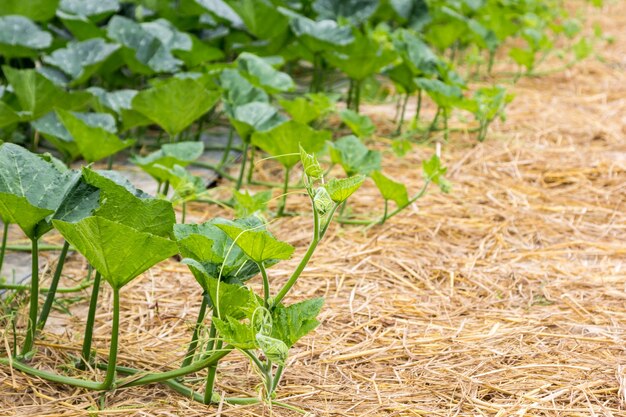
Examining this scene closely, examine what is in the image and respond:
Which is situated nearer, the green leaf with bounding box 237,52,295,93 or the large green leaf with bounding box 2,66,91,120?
the large green leaf with bounding box 2,66,91,120

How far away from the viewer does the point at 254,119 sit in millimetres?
2105

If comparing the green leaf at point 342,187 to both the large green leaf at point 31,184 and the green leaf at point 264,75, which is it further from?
the green leaf at point 264,75

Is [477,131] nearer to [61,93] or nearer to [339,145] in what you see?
[339,145]

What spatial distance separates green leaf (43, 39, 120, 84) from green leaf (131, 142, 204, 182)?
576 mm

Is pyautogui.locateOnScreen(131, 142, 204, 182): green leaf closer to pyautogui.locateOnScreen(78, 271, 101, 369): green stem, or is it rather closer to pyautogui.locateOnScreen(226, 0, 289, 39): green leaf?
pyautogui.locateOnScreen(78, 271, 101, 369): green stem

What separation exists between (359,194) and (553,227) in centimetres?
53

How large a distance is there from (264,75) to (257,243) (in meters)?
1.47

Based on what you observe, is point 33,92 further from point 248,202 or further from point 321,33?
point 321,33

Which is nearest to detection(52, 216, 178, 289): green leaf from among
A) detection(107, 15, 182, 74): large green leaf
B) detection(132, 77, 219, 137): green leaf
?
detection(132, 77, 219, 137): green leaf

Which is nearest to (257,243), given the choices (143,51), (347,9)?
(143,51)

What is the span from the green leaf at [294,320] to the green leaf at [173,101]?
1.07 meters

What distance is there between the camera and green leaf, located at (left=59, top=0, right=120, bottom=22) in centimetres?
273

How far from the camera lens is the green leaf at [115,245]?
1061mm

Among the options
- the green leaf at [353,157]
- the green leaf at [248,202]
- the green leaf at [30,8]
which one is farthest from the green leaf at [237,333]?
the green leaf at [30,8]
